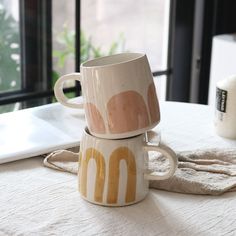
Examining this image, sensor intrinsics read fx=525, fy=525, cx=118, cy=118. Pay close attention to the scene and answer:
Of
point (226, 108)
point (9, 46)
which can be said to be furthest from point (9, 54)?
point (226, 108)

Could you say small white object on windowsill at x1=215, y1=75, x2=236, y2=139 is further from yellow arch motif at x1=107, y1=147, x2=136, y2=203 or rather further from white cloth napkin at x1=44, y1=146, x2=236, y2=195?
yellow arch motif at x1=107, y1=147, x2=136, y2=203

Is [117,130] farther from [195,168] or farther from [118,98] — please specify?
[195,168]

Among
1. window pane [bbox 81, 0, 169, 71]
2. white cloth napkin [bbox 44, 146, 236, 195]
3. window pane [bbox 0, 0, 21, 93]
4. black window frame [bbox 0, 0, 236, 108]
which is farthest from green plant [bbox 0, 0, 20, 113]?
white cloth napkin [bbox 44, 146, 236, 195]

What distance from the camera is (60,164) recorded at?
2.85ft

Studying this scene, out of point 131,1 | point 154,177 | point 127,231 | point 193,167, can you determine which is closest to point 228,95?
point 193,167

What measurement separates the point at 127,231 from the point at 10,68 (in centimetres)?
119

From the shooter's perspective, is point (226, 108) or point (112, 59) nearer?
point (112, 59)

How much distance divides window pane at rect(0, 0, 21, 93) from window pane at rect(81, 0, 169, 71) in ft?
0.88

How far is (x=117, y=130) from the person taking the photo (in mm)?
727

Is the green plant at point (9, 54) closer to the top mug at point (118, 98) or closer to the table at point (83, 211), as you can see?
the table at point (83, 211)

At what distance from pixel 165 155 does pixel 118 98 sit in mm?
108

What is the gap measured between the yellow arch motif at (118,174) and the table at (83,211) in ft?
0.06

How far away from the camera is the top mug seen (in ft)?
2.36

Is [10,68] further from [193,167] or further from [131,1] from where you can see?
[193,167]
